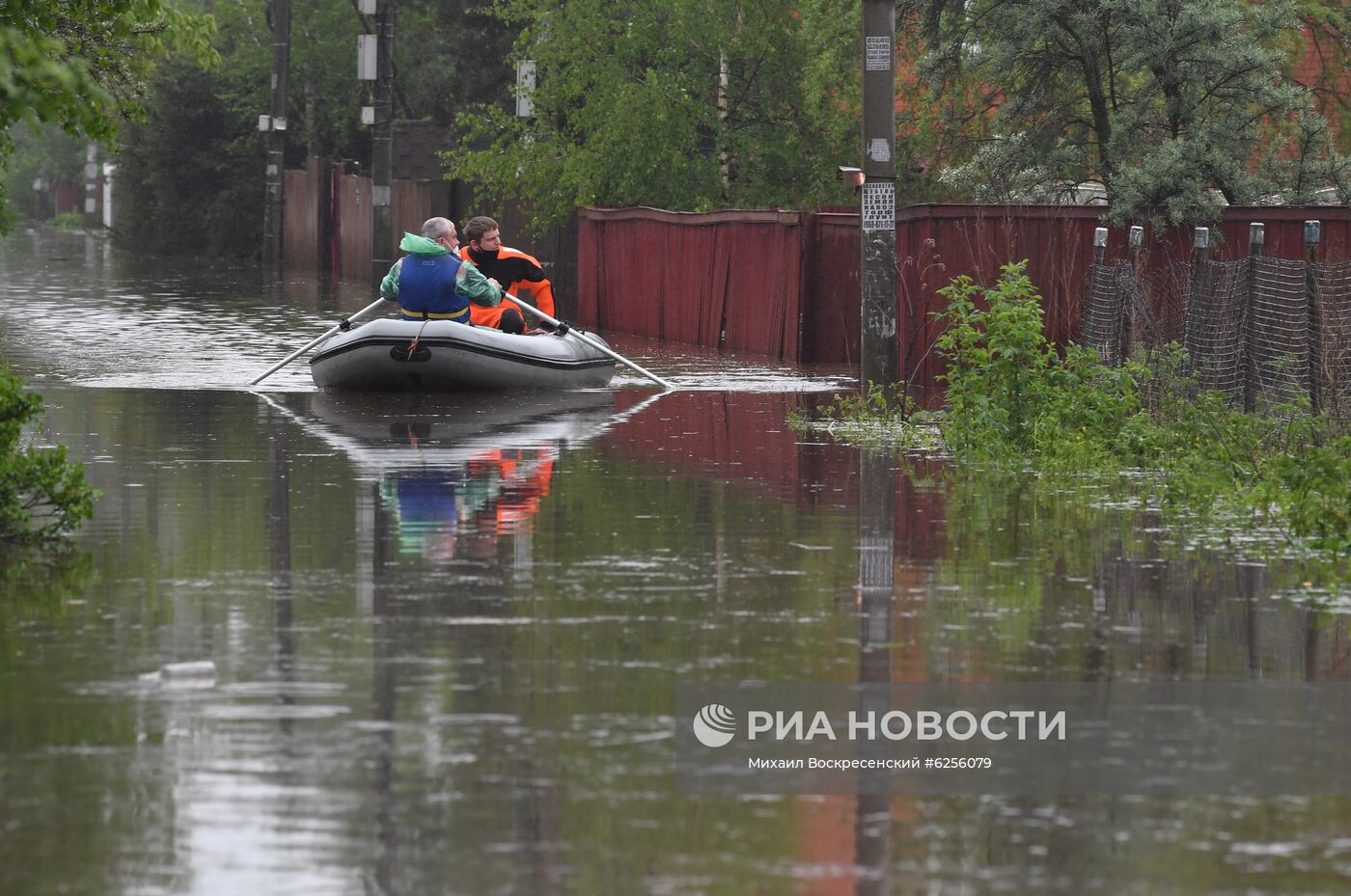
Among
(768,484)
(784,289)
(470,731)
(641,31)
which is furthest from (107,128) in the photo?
(641,31)

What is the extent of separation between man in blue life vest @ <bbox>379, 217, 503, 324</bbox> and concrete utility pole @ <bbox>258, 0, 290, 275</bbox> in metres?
30.7

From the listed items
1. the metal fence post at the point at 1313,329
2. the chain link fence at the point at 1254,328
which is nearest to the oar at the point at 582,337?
the chain link fence at the point at 1254,328

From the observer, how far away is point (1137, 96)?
87.8ft

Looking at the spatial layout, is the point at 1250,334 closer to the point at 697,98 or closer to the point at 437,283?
the point at 437,283

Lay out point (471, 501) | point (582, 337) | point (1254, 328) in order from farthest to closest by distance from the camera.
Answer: point (582, 337)
point (1254, 328)
point (471, 501)

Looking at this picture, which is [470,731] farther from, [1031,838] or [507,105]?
[507,105]

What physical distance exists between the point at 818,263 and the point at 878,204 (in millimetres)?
6891

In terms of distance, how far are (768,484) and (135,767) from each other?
7447mm

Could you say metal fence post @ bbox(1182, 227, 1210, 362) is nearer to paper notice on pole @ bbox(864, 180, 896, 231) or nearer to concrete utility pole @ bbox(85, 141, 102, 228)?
paper notice on pole @ bbox(864, 180, 896, 231)

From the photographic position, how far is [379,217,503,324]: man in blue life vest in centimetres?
2103

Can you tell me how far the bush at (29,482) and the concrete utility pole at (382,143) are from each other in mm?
32607

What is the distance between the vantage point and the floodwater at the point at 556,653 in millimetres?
5801

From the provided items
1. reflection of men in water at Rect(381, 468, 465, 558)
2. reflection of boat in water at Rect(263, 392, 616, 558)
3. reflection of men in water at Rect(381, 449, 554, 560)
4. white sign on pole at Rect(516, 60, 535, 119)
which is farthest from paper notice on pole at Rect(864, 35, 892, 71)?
white sign on pole at Rect(516, 60, 535, 119)

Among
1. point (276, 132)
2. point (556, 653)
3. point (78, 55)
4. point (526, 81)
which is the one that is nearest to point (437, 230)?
point (78, 55)
